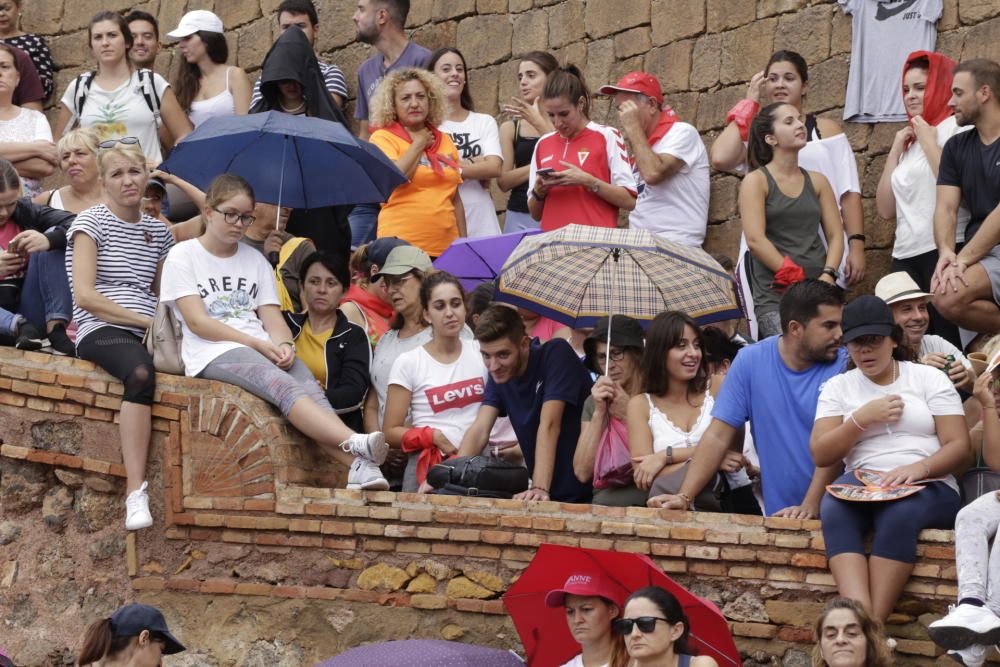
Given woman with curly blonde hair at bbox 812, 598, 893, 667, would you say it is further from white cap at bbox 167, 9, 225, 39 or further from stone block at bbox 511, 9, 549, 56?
white cap at bbox 167, 9, 225, 39

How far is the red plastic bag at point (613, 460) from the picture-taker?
8234mm

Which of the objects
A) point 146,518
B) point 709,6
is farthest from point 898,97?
point 146,518

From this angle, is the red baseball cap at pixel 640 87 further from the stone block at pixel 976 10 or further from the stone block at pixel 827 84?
the stone block at pixel 976 10

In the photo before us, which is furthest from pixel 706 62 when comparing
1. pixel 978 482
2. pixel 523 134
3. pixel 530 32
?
pixel 978 482

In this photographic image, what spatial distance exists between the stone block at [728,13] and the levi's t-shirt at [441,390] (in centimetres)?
423

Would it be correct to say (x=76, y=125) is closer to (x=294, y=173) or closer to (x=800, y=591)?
(x=294, y=173)

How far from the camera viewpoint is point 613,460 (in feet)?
27.1

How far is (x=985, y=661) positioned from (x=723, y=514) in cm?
131

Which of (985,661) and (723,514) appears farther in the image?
(723,514)

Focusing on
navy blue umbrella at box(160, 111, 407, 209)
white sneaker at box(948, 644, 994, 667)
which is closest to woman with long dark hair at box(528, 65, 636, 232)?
navy blue umbrella at box(160, 111, 407, 209)

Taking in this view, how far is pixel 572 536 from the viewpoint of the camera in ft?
26.5

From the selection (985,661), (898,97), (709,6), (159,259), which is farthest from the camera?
(709,6)

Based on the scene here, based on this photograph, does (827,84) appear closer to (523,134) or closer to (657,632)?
(523,134)

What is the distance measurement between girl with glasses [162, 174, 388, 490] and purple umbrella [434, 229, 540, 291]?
4.88ft
